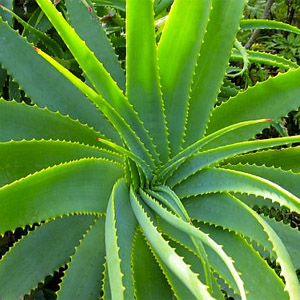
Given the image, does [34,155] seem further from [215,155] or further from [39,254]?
[215,155]

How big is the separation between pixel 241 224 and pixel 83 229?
289 millimetres

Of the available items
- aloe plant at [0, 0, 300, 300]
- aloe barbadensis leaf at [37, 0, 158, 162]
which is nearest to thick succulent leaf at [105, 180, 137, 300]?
aloe plant at [0, 0, 300, 300]

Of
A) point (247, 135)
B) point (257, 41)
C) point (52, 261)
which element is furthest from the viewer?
point (257, 41)

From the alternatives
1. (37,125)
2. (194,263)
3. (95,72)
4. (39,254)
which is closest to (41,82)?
(37,125)

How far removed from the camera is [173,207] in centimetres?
77

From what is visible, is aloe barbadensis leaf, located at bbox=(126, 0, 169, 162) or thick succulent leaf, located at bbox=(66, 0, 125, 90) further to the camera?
thick succulent leaf, located at bbox=(66, 0, 125, 90)

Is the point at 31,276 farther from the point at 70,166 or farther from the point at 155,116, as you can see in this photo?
the point at 155,116

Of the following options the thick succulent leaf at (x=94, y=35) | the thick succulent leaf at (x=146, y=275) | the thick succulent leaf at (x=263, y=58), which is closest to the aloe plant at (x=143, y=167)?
the thick succulent leaf at (x=146, y=275)

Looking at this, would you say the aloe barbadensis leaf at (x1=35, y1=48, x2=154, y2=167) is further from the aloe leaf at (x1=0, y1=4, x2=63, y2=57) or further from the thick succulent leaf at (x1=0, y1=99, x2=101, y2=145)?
the aloe leaf at (x1=0, y1=4, x2=63, y2=57)

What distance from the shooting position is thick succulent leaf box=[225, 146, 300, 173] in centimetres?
101

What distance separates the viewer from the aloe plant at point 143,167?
2.45ft

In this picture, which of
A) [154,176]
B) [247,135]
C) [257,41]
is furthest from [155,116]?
[257,41]

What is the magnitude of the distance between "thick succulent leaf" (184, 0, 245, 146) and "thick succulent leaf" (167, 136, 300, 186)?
0.27 ft

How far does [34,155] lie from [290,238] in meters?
0.52
